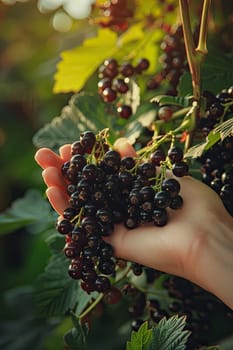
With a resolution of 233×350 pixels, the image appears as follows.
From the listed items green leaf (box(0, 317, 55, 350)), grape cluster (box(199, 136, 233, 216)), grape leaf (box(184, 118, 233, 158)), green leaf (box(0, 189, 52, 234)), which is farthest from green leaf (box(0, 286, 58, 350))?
grape leaf (box(184, 118, 233, 158))

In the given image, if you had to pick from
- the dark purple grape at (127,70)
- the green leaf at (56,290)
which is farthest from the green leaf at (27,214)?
the dark purple grape at (127,70)

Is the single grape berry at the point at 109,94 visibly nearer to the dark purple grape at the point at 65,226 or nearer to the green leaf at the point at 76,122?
the green leaf at the point at 76,122

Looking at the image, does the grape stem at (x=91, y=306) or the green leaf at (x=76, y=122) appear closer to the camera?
the grape stem at (x=91, y=306)

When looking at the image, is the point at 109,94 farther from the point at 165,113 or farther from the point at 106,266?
the point at 106,266

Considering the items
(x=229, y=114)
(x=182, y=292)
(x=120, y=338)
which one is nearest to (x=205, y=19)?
(x=229, y=114)

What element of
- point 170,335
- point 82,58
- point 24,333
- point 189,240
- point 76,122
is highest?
point 82,58

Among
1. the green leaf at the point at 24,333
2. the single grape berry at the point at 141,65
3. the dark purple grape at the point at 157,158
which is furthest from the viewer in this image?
the green leaf at the point at 24,333

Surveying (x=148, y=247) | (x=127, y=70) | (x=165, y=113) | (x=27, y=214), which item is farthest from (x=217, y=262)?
(x=27, y=214)
